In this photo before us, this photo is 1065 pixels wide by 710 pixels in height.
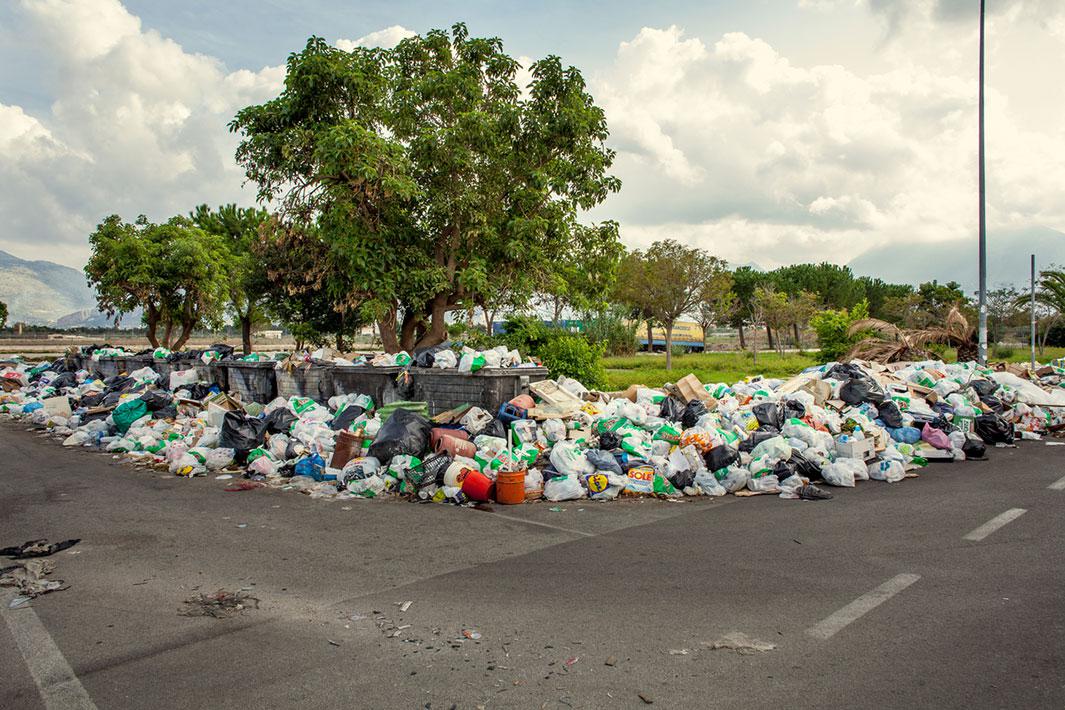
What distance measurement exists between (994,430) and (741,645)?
841 cm

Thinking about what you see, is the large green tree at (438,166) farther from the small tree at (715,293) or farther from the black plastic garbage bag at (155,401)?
the small tree at (715,293)

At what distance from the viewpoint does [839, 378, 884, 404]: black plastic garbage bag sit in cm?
966

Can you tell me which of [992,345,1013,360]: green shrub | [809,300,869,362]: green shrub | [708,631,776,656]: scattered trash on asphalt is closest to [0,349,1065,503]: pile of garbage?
[708,631,776,656]: scattered trash on asphalt

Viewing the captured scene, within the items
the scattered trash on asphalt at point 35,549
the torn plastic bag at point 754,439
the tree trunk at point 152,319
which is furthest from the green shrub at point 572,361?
the tree trunk at point 152,319

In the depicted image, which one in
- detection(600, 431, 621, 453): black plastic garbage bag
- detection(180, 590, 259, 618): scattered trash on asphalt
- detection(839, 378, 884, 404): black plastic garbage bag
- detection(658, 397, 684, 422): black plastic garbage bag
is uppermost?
detection(839, 378, 884, 404): black plastic garbage bag

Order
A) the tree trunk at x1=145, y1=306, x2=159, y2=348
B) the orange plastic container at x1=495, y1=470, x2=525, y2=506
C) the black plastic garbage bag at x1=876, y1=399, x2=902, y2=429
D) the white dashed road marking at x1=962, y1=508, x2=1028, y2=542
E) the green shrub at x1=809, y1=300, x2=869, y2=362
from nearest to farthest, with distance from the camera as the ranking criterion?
the white dashed road marking at x1=962, y1=508, x2=1028, y2=542
the orange plastic container at x1=495, y1=470, x2=525, y2=506
the black plastic garbage bag at x1=876, y1=399, x2=902, y2=429
the green shrub at x1=809, y1=300, x2=869, y2=362
the tree trunk at x1=145, y1=306, x2=159, y2=348

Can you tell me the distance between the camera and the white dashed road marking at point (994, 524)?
5.15 m

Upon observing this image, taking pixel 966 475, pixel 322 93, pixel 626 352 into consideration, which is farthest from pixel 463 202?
pixel 626 352

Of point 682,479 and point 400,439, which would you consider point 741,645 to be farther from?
point 400,439

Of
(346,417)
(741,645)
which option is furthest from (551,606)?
(346,417)

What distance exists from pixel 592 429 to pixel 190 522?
4550 millimetres

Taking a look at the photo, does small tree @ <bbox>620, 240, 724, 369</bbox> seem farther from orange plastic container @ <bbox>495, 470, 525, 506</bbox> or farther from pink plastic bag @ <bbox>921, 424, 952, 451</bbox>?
orange plastic container @ <bbox>495, 470, 525, 506</bbox>

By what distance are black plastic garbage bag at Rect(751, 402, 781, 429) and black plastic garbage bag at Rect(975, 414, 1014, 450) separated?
3441mm

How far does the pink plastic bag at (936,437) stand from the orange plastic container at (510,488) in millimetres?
5709
